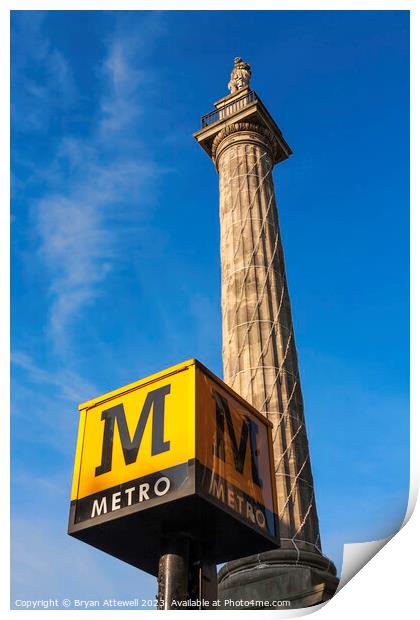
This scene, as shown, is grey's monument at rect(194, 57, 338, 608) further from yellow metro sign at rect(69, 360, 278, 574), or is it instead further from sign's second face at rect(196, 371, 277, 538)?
yellow metro sign at rect(69, 360, 278, 574)

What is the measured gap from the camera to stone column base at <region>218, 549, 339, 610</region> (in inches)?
539

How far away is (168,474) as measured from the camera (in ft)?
27.0

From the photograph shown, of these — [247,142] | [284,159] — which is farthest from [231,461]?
[284,159]

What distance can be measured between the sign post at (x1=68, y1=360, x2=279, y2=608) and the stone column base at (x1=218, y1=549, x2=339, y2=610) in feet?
16.2

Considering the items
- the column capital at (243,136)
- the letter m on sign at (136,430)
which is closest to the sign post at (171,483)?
the letter m on sign at (136,430)

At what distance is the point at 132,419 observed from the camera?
29.9 feet

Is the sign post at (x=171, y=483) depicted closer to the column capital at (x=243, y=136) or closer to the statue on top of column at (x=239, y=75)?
the column capital at (x=243, y=136)

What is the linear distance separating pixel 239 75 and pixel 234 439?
63.3ft

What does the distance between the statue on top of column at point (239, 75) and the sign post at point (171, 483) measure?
18113 mm

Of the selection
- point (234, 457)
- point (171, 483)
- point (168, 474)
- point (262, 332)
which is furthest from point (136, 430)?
point (262, 332)

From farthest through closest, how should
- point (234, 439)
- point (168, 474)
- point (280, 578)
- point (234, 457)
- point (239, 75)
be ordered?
point (239, 75), point (280, 578), point (234, 439), point (234, 457), point (168, 474)

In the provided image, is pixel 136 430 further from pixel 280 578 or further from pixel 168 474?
pixel 280 578

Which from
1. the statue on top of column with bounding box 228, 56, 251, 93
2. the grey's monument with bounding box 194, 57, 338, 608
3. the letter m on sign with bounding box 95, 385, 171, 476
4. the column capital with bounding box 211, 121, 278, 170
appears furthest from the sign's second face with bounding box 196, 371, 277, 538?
the statue on top of column with bounding box 228, 56, 251, 93
